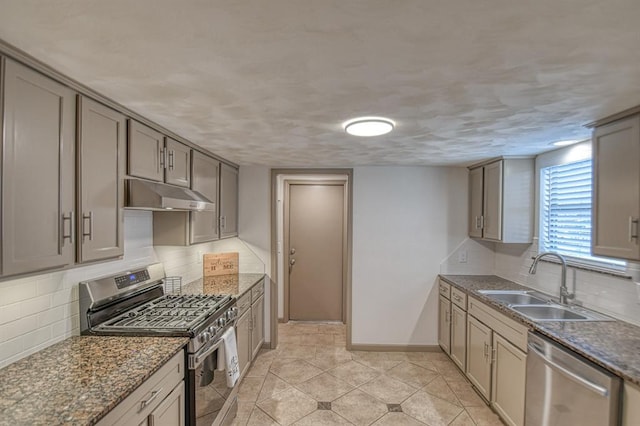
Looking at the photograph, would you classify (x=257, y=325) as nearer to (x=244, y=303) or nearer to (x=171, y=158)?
(x=244, y=303)

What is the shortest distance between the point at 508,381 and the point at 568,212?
147 centimetres

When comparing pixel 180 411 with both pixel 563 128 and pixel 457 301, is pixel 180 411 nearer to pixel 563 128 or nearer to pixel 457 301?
pixel 457 301

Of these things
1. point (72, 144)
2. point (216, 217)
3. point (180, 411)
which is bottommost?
point (180, 411)

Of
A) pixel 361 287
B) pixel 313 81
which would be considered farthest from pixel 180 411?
pixel 361 287

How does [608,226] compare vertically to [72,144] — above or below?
below

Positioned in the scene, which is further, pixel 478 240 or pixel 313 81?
pixel 478 240

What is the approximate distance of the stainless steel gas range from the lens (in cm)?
190

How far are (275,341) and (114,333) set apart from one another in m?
2.34

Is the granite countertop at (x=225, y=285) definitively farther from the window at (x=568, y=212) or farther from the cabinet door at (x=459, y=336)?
the window at (x=568, y=212)

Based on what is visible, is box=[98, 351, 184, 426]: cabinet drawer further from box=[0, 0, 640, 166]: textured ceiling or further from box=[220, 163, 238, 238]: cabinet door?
box=[220, 163, 238, 238]: cabinet door

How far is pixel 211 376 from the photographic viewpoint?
2129 millimetres

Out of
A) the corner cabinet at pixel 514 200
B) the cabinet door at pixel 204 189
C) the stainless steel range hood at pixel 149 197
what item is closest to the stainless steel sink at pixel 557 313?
the corner cabinet at pixel 514 200

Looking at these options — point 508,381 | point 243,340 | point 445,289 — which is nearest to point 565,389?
point 508,381

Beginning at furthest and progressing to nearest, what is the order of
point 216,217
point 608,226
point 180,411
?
point 216,217, point 608,226, point 180,411
